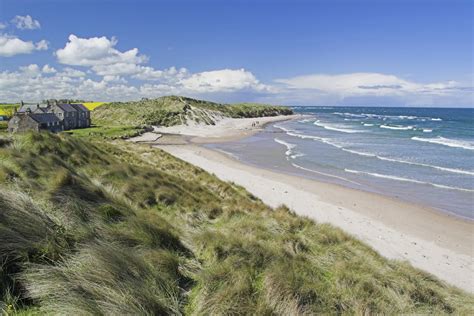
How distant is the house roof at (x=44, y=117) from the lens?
5140 centimetres

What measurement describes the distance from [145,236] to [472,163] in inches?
1451

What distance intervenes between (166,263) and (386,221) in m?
14.8

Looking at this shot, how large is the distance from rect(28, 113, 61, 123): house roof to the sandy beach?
37672 millimetres

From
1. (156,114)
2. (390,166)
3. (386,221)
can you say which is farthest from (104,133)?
(386,221)

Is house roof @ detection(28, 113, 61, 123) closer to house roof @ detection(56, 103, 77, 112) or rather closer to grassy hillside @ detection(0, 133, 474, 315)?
house roof @ detection(56, 103, 77, 112)

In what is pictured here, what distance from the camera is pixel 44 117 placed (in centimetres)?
5488

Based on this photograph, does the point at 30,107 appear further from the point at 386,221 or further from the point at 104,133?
the point at 386,221

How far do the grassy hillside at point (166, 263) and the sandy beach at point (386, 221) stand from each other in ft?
13.9

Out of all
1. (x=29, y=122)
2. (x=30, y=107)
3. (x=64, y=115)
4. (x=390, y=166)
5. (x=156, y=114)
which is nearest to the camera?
(x=390, y=166)

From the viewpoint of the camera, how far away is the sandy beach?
13.0 meters

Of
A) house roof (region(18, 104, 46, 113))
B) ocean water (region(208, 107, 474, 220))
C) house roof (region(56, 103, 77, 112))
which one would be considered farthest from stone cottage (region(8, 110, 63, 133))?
ocean water (region(208, 107, 474, 220))

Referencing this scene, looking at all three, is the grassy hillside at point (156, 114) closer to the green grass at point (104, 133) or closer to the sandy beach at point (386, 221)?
the green grass at point (104, 133)

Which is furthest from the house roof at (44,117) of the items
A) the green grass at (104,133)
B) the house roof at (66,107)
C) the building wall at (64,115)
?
the house roof at (66,107)

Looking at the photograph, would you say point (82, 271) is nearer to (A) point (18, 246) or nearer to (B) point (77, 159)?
(A) point (18, 246)
